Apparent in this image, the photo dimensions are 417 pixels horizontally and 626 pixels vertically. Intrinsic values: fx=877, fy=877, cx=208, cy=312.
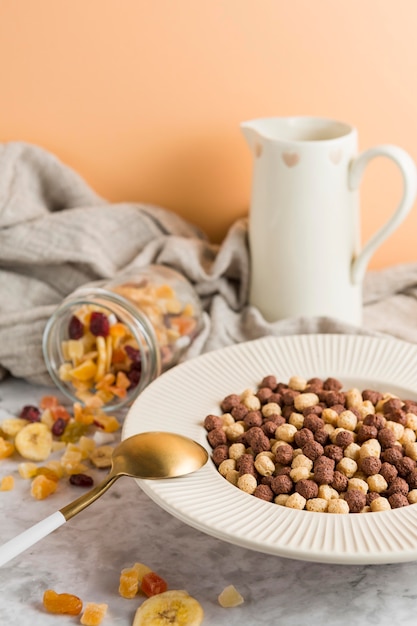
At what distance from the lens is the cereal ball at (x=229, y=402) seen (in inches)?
34.4

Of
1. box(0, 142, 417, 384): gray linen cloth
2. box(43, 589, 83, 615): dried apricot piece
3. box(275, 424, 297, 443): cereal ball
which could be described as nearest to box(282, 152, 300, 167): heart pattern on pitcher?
box(0, 142, 417, 384): gray linen cloth

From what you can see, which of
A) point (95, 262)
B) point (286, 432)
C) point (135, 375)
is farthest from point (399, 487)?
point (95, 262)

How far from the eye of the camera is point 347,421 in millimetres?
823

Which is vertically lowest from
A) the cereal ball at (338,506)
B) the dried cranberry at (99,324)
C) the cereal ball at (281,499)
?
the cereal ball at (281,499)

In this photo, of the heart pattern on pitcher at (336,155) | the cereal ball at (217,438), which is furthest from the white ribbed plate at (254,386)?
the heart pattern on pitcher at (336,155)

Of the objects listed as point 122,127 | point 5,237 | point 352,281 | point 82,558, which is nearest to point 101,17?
point 122,127

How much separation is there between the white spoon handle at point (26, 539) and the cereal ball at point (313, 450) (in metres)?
0.23

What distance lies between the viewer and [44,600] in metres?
0.71

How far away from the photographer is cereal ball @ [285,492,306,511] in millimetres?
725

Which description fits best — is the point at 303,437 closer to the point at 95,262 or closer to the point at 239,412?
the point at 239,412

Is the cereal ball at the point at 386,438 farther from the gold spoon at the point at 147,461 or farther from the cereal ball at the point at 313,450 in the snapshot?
the gold spoon at the point at 147,461

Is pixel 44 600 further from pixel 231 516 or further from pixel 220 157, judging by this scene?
pixel 220 157

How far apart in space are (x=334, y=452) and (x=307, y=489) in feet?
0.21

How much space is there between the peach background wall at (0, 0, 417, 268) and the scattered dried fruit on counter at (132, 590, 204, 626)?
0.66 m
